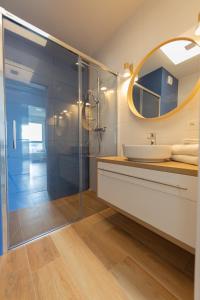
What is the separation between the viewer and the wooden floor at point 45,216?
1.32 metres

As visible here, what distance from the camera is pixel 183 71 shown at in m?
1.28

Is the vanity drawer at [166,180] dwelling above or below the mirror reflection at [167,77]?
below

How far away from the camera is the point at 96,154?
2.18m

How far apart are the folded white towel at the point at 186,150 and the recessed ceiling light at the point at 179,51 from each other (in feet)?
2.74

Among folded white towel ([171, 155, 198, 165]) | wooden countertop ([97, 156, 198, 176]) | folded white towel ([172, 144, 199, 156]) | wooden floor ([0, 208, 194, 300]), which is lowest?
wooden floor ([0, 208, 194, 300])

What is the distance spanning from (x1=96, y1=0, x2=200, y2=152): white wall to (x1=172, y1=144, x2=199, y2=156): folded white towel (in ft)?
0.63

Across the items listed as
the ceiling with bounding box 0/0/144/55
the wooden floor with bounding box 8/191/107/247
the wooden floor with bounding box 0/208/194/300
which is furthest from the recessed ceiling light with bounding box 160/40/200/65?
the wooden floor with bounding box 8/191/107/247

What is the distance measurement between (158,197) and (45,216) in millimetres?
1315

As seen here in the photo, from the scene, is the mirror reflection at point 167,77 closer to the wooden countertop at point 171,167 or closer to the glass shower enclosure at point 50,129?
the glass shower enclosure at point 50,129

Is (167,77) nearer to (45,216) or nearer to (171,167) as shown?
(171,167)

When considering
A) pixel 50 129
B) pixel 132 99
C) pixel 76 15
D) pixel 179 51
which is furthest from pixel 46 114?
pixel 179 51

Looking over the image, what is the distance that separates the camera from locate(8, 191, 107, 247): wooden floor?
51.9 inches

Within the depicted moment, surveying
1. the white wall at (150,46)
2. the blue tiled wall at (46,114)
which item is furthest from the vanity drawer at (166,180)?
the blue tiled wall at (46,114)

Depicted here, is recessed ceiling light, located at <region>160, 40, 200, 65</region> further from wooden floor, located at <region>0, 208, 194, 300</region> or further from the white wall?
wooden floor, located at <region>0, 208, 194, 300</region>
